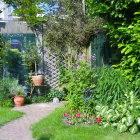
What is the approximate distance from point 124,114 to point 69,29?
468cm

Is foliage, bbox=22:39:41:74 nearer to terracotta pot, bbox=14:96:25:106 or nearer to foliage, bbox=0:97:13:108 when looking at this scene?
terracotta pot, bbox=14:96:25:106

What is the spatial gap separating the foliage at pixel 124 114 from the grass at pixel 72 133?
14 cm

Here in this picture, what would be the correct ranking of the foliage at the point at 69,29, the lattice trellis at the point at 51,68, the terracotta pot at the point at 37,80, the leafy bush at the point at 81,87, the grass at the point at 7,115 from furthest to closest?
the lattice trellis at the point at 51,68 < the terracotta pot at the point at 37,80 < the foliage at the point at 69,29 < the grass at the point at 7,115 < the leafy bush at the point at 81,87

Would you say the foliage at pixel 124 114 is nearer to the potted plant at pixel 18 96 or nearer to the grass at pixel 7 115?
the grass at pixel 7 115

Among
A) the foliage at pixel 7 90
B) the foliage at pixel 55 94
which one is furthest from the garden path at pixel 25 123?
the foliage at pixel 55 94

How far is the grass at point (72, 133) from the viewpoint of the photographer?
4.90 m

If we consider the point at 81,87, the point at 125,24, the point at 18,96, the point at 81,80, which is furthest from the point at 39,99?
the point at 125,24

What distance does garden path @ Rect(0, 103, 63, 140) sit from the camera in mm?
5219

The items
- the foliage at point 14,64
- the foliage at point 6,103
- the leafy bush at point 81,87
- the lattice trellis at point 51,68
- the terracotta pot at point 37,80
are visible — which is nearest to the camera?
the leafy bush at point 81,87

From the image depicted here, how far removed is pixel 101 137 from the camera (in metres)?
4.93

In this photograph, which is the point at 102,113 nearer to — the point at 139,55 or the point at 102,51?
the point at 139,55

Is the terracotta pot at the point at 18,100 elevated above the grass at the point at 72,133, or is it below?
above

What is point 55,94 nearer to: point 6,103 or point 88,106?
point 6,103

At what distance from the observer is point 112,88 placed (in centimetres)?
592
